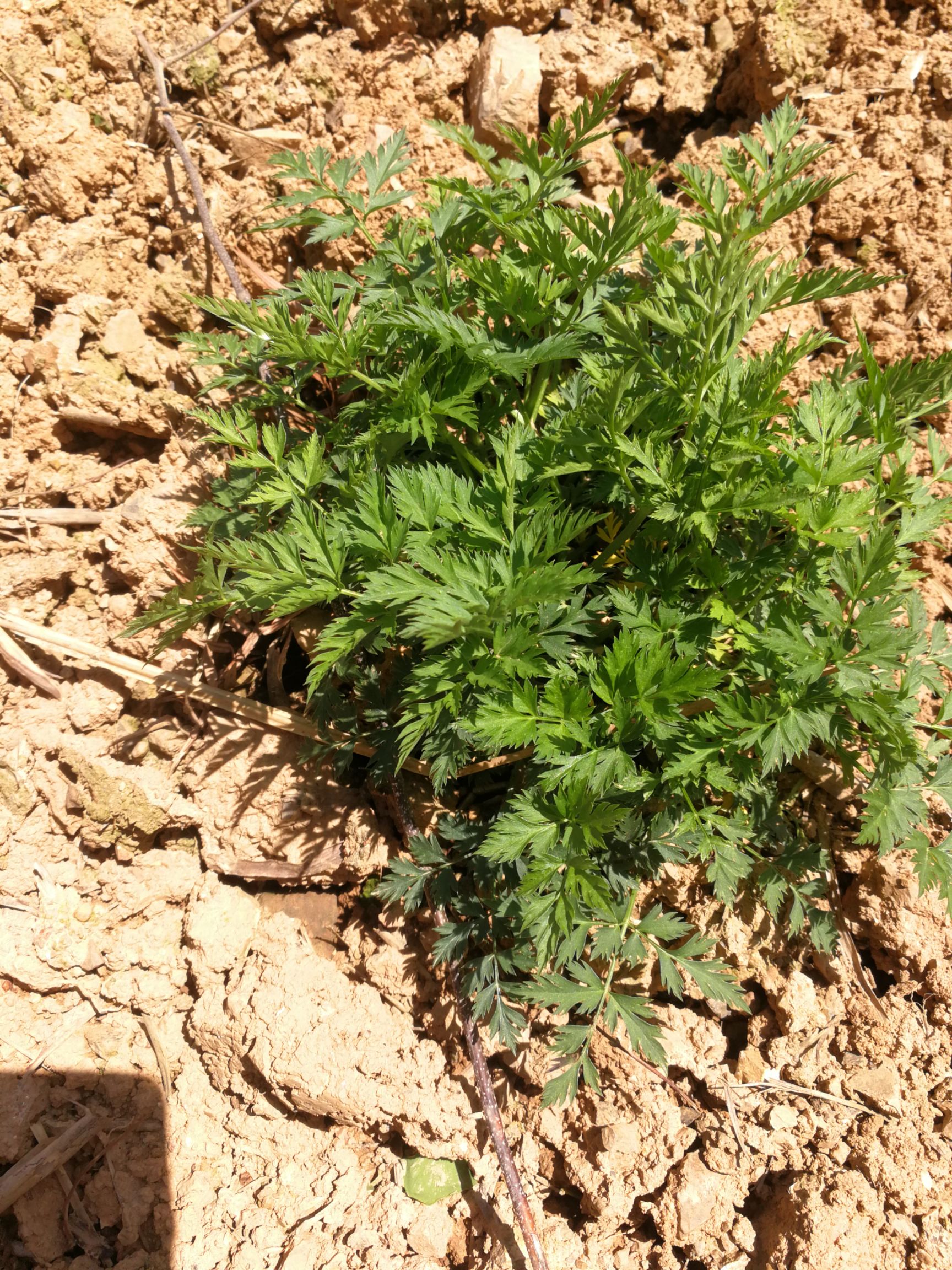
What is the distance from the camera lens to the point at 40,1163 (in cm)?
246

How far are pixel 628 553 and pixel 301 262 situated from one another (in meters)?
2.07

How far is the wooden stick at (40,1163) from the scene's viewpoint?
244 cm

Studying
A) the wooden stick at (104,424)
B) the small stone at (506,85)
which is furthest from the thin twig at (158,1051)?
the small stone at (506,85)

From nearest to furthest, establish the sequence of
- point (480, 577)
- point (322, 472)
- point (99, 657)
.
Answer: point (480, 577) < point (322, 472) < point (99, 657)

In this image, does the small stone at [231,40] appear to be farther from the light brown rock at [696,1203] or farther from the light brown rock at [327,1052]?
the light brown rock at [696,1203]

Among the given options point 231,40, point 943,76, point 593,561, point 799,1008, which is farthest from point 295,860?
point 943,76

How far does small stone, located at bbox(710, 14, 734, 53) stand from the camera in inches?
138

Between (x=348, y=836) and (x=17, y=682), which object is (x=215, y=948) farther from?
(x=17, y=682)

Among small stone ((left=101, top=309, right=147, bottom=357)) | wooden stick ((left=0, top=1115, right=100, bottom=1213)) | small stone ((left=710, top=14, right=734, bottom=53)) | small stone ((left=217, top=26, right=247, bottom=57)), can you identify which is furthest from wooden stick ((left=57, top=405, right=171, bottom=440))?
small stone ((left=710, top=14, right=734, bottom=53))

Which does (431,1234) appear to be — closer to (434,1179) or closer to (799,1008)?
(434,1179)

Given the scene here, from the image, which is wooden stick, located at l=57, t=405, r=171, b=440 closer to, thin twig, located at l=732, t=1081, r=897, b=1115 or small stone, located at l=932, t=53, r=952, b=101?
thin twig, located at l=732, t=1081, r=897, b=1115

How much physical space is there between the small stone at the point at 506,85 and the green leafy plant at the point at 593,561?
88 centimetres

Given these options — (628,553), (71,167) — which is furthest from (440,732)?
(71,167)

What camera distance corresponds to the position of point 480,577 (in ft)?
6.99
